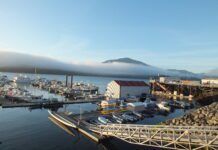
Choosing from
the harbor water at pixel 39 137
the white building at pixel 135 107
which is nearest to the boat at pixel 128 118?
the harbor water at pixel 39 137

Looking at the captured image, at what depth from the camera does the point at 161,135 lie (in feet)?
69.0

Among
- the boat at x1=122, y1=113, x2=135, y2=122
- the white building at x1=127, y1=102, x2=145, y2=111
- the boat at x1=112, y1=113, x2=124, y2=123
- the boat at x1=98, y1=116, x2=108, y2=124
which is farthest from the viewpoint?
the white building at x1=127, y1=102, x2=145, y2=111

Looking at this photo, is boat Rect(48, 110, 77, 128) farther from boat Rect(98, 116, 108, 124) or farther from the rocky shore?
the rocky shore

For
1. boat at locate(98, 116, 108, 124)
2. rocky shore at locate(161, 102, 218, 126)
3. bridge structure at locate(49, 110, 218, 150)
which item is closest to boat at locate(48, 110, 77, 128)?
bridge structure at locate(49, 110, 218, 150)

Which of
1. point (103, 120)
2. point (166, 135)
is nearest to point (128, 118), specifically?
point (103, 120)

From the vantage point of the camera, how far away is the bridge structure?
19.0 meters

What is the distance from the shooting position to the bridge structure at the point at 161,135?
62.4 ft

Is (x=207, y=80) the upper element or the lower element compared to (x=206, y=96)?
upper

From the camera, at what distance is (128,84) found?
209ft

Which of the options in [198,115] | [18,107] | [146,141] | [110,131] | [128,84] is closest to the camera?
[146,141]

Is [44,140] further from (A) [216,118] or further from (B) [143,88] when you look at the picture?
(B) [143,88]

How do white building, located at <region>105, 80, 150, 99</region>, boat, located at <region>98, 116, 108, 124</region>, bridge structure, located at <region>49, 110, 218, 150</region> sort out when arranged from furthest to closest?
1. white building, located at <region>105, 80, 150, 99</region>
2. boat, located at <region>98, 116, 108, 124</region>
3. bridge structure, located at <region>49, 110, 218, 150</region>

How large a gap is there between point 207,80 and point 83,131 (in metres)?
61.6

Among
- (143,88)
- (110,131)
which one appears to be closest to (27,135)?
(110,131)
